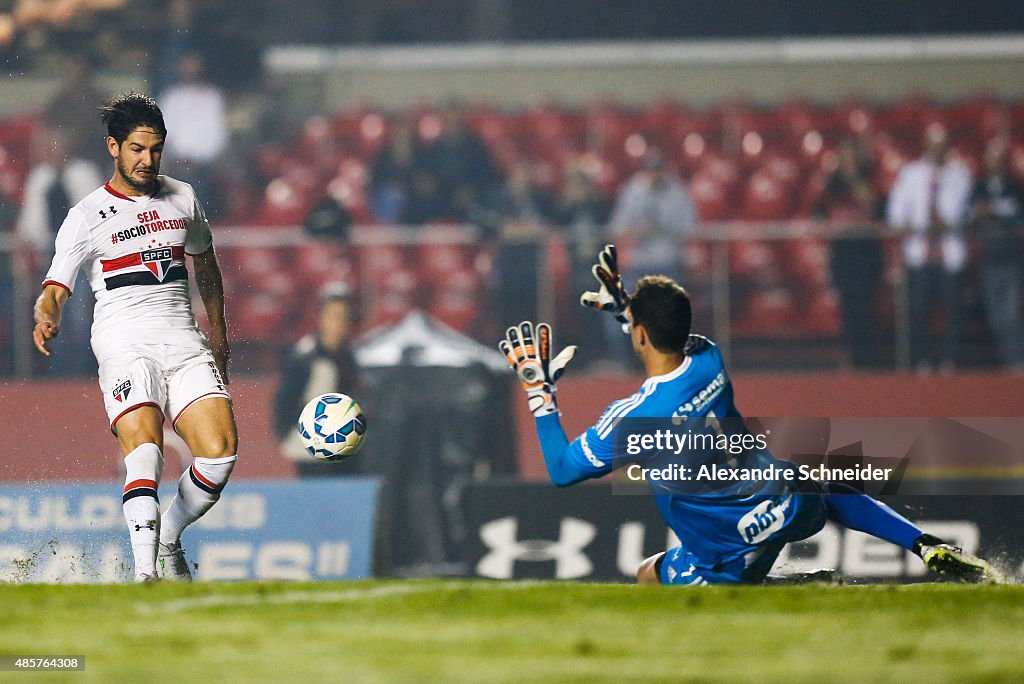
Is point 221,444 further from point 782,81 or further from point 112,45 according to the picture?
point 782,81

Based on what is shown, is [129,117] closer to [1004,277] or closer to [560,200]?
[560,200]

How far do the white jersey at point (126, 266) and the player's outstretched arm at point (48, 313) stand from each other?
0.13 ft

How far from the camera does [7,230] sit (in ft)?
39.0

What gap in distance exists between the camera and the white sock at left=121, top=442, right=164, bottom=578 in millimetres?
7254

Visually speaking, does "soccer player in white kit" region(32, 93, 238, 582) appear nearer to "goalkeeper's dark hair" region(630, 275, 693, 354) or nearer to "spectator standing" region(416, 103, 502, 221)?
"goalkeeper's dark hair" region(630, 275, 693, 354)

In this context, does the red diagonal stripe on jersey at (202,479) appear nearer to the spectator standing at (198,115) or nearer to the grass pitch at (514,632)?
the grass pitch at (514,632)

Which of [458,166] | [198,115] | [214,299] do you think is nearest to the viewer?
[214,299]

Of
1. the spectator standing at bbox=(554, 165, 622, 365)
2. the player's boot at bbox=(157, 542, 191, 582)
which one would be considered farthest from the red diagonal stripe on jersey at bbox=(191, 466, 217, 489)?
the spectator standing at bbox=(554, 165, 622, 365)

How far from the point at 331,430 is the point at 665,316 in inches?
65.7

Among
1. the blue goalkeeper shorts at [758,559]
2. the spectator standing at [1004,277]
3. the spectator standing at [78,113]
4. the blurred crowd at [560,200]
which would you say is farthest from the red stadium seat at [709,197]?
the blue goalkeeper shorts at [758,559]

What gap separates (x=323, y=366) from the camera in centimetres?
1145

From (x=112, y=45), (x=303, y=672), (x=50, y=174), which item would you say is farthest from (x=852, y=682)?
(x=112, y=45)

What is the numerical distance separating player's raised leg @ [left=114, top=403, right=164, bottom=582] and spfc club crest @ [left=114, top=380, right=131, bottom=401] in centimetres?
9

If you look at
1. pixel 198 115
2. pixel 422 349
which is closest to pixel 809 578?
pixel 422 349
